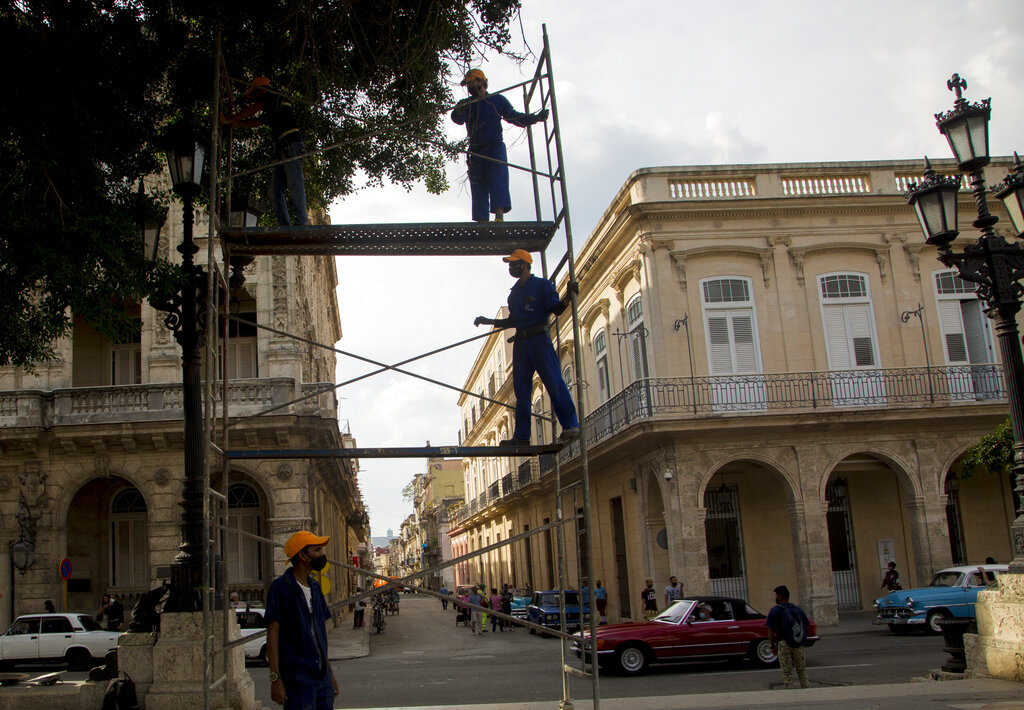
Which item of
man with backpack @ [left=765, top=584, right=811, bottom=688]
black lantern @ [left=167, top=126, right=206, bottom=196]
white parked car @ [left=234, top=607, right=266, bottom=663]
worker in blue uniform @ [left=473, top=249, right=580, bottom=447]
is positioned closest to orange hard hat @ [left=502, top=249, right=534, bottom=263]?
worker in blue uniform @ [left=473, top=249, right=580, bottom=447]

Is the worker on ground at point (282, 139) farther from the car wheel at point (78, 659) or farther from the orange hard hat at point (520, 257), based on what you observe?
the car wheel at point (78, 659)

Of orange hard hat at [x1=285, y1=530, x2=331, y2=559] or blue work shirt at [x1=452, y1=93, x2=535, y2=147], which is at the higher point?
blue work shirt at [x1=452, y1=93, x2=535, y2=147]

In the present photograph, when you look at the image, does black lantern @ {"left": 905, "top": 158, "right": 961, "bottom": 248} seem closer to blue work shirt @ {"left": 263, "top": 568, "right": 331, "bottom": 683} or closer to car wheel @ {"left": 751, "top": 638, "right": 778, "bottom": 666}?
blue work shirt @ {"left": 263, "top": 568, "right": 331, "bottom": 683}

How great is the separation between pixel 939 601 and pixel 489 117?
16057mm

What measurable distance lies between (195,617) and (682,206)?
→ 56.8ft

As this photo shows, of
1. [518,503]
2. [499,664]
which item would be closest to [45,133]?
[499,664]

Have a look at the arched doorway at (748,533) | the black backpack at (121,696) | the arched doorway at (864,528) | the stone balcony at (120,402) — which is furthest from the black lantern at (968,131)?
the stone balcony at (120,402)

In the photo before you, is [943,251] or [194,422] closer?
[194,422]

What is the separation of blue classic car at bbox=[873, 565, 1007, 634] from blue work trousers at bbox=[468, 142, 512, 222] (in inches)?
611

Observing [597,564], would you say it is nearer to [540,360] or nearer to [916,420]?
[916,420]

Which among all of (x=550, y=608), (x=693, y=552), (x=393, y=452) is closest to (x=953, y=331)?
(x=693, y=552)

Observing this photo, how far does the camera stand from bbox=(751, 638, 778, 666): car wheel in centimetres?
1514

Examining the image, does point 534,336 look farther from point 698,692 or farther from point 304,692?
point 698,692

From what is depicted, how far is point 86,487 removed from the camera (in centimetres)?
2323
